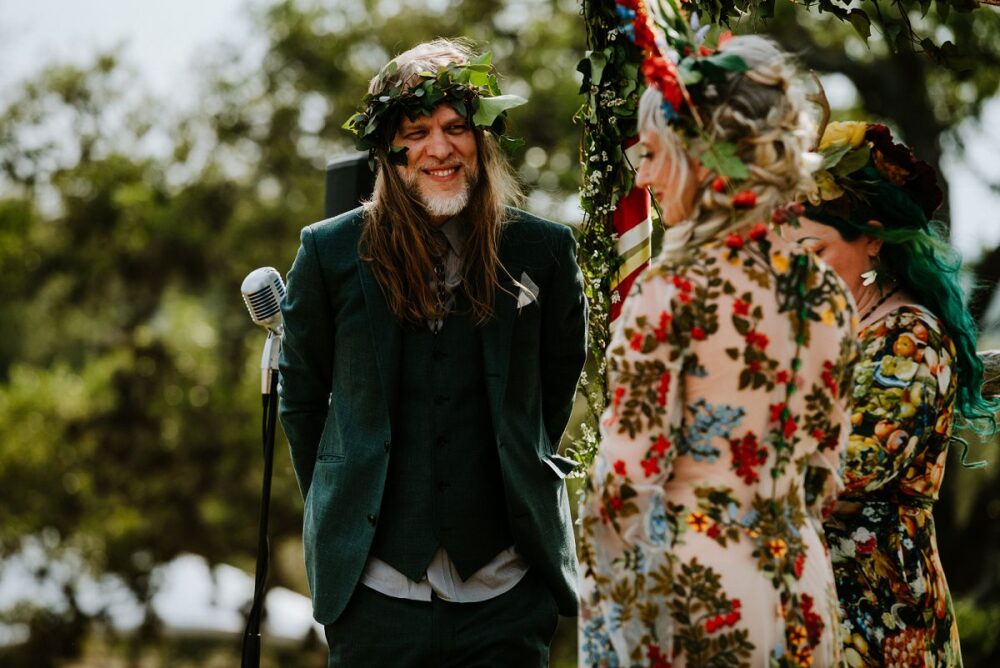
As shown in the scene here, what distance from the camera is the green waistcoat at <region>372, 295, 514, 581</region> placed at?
3111mm

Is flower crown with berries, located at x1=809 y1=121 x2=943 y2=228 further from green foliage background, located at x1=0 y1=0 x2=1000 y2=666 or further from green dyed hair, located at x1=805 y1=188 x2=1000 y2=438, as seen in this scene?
green foliage background, located at x1=0 y1=0 x2=1000 y2=666

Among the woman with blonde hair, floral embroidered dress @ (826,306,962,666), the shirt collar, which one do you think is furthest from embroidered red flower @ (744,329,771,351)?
the shirt collar

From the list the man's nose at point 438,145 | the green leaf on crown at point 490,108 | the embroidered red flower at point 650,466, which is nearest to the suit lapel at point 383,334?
the man's nose at point 438,145

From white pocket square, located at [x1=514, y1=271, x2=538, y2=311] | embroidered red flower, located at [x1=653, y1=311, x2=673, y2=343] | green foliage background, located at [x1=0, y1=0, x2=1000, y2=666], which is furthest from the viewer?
A: green foliage background, located at [x1=0, y1=0, x2=1000, y2=666]

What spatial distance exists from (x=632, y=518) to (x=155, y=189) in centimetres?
1395

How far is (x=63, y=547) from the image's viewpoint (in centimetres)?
1593

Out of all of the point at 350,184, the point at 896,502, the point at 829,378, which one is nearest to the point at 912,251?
the point at 896,502

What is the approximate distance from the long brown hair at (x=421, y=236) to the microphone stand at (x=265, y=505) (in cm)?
43

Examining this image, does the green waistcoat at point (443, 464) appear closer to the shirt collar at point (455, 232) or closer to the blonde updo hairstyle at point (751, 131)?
the shirt collar at point (455, 232)

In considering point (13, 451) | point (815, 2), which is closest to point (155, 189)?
point (13, 451)

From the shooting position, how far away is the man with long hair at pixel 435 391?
3.11 metres

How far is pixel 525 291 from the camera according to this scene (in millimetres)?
3281

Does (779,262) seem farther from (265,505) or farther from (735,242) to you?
(265,505)

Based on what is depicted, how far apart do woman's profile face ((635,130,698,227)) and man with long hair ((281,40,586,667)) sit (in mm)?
792
